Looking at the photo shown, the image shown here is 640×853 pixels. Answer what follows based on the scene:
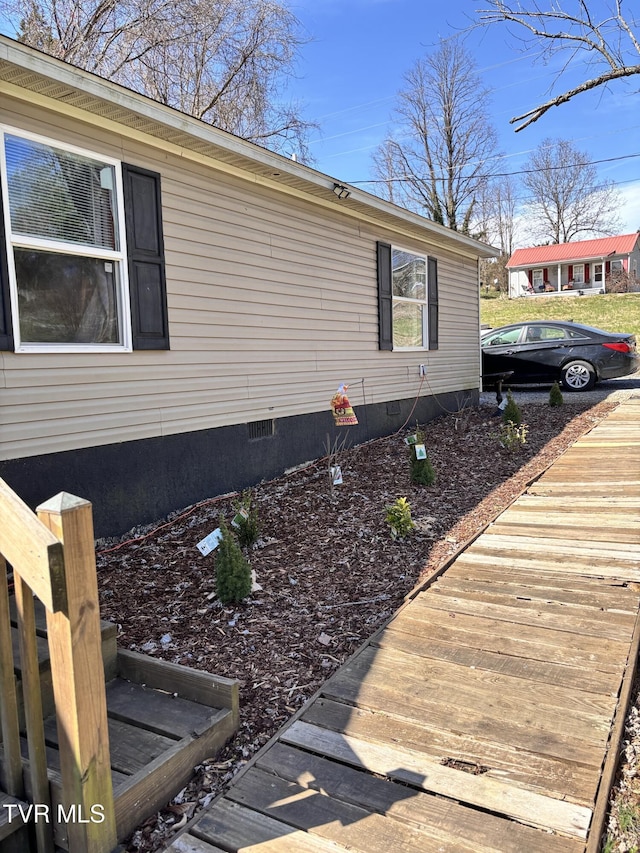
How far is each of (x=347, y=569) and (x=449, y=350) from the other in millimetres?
6093

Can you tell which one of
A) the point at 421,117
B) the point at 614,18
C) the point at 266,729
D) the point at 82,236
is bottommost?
the point at 266,729

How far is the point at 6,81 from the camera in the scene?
137 inches

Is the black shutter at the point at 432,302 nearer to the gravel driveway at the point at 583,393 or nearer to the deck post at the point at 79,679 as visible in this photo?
the gravel driveway at the point at 583,393

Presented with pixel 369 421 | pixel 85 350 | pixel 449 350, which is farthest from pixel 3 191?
pixel 449 350

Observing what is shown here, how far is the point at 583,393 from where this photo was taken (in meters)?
10.9

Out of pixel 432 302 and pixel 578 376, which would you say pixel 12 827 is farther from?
pixel 578 376

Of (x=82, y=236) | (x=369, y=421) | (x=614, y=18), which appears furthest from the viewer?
(x=369, y=421)

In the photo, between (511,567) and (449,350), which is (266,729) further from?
(449,350)

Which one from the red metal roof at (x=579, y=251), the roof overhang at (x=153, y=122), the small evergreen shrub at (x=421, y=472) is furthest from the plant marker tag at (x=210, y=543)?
the red metal roof at (x=579, y=251)

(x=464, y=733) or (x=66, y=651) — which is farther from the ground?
(x=66, y=651)

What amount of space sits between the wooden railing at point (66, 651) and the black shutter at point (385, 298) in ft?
20.3

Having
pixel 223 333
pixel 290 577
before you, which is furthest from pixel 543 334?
pixel 290 577

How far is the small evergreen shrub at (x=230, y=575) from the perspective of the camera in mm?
3229

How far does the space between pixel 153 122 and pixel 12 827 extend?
4.07m
